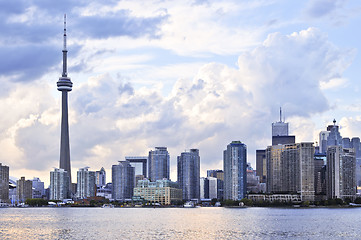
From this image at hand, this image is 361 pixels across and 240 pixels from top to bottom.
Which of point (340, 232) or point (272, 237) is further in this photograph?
point (340, 232)

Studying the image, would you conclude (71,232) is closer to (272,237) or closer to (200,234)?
(200,234)

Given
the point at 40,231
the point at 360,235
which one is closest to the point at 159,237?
the point at 40,231

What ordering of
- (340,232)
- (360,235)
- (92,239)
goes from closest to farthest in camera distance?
(92,239)
(360,235)
(340,232)

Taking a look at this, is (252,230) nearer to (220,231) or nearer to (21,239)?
(220,231)

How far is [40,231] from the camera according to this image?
15325cm

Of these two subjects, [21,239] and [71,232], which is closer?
[21,239]

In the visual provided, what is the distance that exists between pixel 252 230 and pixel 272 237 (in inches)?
855

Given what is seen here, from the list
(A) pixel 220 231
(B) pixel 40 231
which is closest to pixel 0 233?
(B) pixel 40 231

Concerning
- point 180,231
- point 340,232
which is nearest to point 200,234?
point 180,231

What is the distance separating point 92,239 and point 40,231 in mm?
28330

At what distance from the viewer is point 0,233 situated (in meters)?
148

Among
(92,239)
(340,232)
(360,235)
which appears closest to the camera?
(92,239)

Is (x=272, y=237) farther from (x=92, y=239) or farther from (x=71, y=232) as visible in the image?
(x=71, y=232)

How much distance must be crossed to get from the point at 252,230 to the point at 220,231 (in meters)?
9.12
